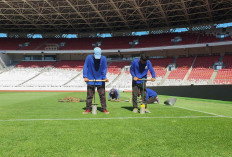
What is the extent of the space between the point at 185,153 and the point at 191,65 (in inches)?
1345

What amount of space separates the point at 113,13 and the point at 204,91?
26.9 m

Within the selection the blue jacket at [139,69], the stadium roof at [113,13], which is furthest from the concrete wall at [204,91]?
the stadium roof at [113,13]

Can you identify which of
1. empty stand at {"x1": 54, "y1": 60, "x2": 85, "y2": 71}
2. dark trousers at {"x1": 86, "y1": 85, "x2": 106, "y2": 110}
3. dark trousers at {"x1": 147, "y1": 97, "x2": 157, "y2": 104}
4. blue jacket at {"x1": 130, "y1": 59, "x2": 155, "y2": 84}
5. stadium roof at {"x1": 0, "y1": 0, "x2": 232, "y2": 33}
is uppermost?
stadium roof at {"x1": 0, "y1": 0, "x2": 232, "y2": 33}

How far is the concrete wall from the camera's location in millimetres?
11570

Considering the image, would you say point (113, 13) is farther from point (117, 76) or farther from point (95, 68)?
point (95, 68)

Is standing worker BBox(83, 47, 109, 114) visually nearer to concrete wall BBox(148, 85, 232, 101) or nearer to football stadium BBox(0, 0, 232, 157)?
football stadium BBox(0, 0, 232, 157)

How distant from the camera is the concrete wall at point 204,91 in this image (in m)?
11.6

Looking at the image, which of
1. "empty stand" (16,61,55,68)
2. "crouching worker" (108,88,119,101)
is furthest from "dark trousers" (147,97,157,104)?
"empty stand" (16,61,55,68)

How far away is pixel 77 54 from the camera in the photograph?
153 feet

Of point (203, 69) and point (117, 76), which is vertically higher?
point (203, 69)

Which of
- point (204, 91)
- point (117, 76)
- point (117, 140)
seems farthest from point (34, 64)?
point (117, 140)

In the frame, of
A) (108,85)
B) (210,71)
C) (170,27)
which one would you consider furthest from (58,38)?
(210,71)

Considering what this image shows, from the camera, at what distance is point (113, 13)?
119ft

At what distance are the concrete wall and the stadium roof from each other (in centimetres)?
1782
